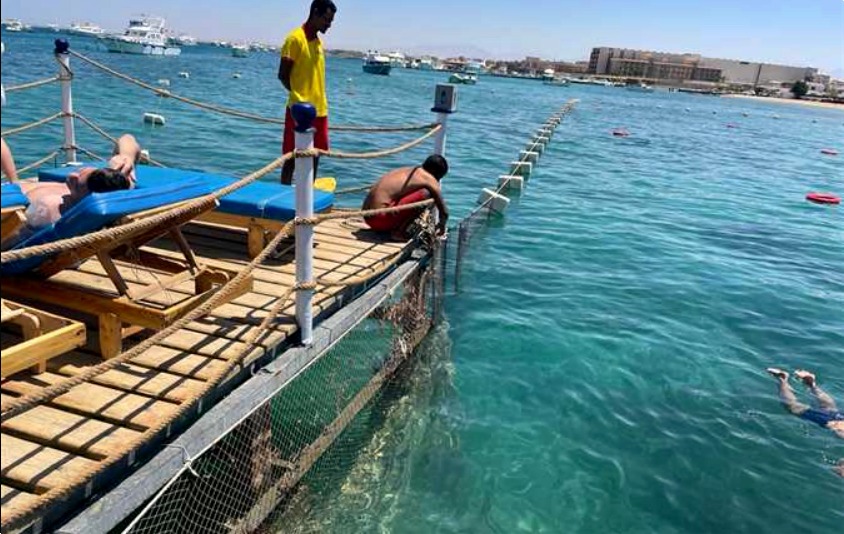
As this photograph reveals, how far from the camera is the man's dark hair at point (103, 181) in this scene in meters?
4.48

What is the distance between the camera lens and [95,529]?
3062mm

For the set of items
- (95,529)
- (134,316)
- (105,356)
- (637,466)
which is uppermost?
(134,316)

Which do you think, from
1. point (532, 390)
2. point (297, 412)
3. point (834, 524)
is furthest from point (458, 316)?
point (834, 524)

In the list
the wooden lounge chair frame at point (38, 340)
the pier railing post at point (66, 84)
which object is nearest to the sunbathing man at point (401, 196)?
the pier railing post at point (66, 84)

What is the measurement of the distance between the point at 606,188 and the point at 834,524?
1538 centimetres

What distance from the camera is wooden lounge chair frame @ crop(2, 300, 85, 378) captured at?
304 centimetres

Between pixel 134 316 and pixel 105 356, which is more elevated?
pixel 134 316

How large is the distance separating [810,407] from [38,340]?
25.2ft

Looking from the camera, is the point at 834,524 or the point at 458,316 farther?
the point at 458,316

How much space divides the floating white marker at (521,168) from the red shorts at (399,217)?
1300cm

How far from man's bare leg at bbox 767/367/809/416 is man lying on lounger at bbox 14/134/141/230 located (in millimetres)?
7118

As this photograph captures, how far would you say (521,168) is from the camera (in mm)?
20469

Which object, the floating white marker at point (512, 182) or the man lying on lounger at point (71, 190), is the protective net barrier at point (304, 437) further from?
the floating white marker at point (512, 182)

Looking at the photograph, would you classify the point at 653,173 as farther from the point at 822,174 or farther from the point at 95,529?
the point at 95,529
